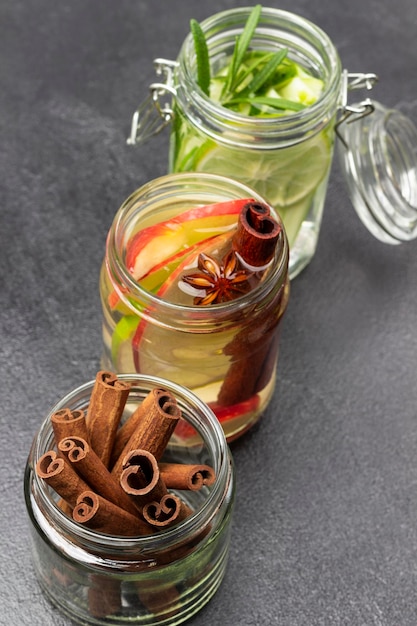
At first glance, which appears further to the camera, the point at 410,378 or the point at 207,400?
the point at 410,378

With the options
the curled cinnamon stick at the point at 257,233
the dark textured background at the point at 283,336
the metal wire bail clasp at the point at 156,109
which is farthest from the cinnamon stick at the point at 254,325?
the metal wire bail clasp at the point at 156,109

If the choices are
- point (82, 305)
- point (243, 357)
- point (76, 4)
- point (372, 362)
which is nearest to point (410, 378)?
point (372, 362)

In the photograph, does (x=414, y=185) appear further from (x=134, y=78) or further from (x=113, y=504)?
(x=113, y=504)

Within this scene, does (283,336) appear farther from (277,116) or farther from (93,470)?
(93,470)

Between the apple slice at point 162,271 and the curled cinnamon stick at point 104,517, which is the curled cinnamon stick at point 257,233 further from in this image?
the curled cinnamon stick at point 104,517

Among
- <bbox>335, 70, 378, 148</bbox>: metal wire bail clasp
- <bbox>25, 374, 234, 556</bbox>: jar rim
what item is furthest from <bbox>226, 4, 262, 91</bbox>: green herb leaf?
<bbox>25, 374, 234, 556</bbox>: jar rim
